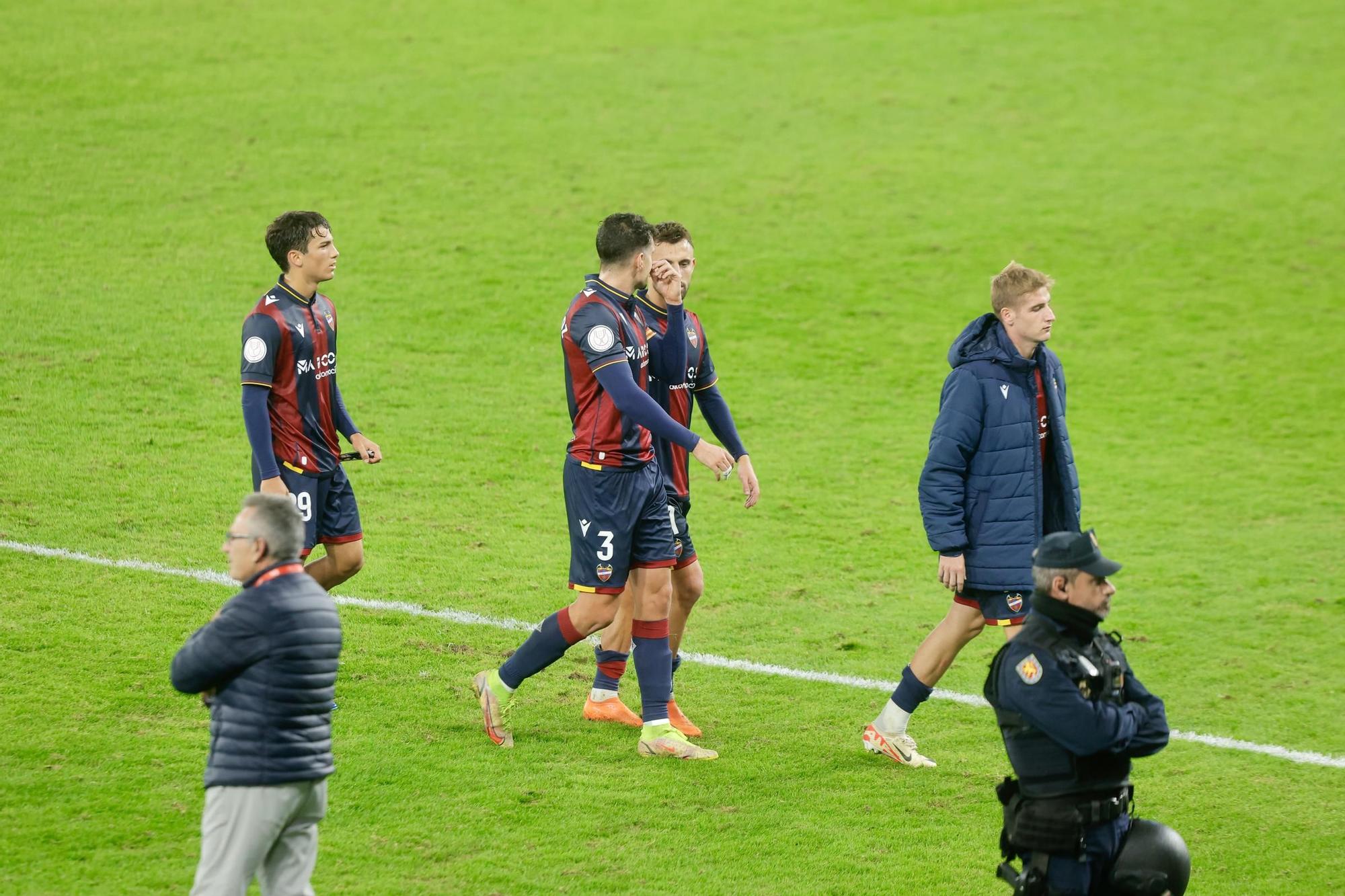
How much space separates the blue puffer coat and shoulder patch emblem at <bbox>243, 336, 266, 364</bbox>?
3292 mm

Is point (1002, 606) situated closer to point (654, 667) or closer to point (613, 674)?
point (654, 667)

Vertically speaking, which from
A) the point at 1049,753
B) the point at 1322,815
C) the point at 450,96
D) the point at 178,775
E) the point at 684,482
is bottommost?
the point at 1322,815

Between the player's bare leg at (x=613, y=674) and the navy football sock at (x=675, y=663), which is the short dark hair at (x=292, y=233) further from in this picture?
the navy football sock at (x=675, y=663)

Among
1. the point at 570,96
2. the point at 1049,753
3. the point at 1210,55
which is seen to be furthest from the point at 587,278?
the point at 1210,55

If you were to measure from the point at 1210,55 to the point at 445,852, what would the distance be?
2487 cm

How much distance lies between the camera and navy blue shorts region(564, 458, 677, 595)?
7023mm

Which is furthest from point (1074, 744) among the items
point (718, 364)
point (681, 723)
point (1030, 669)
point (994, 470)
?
point (718, 364)

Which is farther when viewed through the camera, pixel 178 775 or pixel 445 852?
pixel 178 775

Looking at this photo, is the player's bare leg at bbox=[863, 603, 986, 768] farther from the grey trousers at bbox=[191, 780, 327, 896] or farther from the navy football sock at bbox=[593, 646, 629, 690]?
the grey trousers at bbox=[191, 780, 327, 896]

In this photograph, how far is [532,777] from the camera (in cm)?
677

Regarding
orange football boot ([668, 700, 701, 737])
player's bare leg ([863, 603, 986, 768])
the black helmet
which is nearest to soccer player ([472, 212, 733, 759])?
orange football boot ([668, 700, 701, 737])

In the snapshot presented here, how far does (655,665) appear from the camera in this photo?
7230mm

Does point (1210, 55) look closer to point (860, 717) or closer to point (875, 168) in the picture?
point (875, 168)

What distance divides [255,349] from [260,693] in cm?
290
